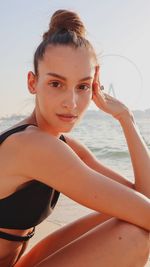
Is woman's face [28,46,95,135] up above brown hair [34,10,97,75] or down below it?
below

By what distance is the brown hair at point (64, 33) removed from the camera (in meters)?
2.38

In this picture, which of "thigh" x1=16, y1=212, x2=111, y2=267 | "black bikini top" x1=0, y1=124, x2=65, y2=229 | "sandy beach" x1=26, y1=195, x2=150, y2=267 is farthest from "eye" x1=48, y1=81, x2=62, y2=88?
"sandy beach" x1=26, y1=195, x2=150, y2=267

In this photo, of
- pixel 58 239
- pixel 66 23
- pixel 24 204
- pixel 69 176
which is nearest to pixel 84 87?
pixel 66 23

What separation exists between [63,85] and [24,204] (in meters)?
0.66

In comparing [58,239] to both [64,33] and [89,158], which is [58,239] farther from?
[64,33]

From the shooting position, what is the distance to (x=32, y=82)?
2.55m

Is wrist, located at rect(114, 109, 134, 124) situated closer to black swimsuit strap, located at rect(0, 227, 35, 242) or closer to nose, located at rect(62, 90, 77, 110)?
nose, located at rect(62, 90, 77, 110)

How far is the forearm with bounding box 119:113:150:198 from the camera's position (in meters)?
2.84

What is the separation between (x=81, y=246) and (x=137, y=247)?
276 millimetres

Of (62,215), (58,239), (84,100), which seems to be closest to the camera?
(84,100)

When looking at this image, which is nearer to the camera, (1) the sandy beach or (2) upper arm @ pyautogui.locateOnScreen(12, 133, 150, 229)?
(2) upper arm @ pyautogui.locateOnScreen(12, 133, 150, 229)

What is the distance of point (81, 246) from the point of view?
2.14 m

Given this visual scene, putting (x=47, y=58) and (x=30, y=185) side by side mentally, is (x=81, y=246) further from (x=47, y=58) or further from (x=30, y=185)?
(x=47, y=58)

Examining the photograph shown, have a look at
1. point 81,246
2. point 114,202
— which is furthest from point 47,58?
point 81,246
